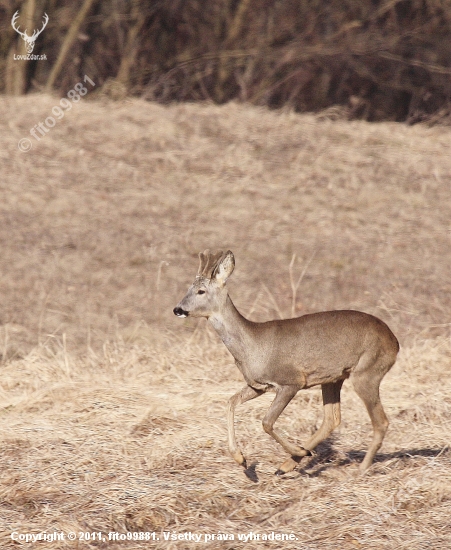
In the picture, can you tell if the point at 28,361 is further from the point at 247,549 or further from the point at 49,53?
the point at 49,53

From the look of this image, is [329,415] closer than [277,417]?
No

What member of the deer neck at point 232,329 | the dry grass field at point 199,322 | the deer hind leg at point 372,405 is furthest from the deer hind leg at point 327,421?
the deer neck at point 232,329

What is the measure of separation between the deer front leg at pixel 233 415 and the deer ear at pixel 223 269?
0.77 m

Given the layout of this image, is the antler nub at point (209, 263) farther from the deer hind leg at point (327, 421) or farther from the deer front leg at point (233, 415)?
the deer hind leg at point (327, 421)

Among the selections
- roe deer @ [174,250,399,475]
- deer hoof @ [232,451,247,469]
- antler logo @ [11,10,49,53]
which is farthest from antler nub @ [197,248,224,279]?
antler logo @ [11,10,49,53]

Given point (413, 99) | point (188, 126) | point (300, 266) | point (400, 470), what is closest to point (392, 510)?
point (400, 470)

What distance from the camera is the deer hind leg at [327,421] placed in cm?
678

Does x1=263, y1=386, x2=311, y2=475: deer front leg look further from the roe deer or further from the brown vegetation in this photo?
the brown vegetation

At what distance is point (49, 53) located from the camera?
20.3m

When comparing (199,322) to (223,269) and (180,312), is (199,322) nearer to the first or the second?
(223,269)

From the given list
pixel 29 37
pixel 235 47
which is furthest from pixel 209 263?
pixel 235 47

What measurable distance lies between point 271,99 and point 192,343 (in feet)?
43.2

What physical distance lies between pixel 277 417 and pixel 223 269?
3.48ft

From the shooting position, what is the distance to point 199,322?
11070 mm
